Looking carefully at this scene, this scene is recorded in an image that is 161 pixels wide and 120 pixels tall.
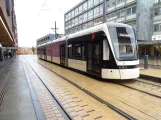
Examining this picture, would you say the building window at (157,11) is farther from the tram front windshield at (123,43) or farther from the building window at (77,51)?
the tram front windshield at (123,43)

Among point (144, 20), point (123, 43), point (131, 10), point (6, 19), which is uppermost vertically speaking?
point (131, 10)

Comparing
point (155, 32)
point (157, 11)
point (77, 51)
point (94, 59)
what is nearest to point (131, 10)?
point (157, 11)

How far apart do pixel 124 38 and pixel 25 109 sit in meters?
6.09

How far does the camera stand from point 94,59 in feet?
33.8

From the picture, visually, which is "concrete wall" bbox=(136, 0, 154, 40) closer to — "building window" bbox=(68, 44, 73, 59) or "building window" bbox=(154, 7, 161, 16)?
"building window" bbox=(154, 7, 161, 16)

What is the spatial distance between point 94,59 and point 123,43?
2.06 meters

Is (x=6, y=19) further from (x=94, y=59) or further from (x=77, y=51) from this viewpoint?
(x=94, y=59)

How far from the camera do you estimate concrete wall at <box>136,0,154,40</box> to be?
34.0 m

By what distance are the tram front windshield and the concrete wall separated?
87.8ft

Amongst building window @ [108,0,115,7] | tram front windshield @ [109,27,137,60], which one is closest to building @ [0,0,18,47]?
tram front windshield @ [109,27,137,60]

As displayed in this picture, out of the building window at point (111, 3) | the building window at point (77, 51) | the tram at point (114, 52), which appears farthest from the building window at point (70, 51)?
the building window at point (111, 3)

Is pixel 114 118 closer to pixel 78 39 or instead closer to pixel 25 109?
pixel 25 109

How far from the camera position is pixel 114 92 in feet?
24.2

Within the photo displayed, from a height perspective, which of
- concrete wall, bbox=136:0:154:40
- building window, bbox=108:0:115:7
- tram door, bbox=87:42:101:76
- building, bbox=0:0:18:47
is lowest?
tram door, bbox=87:42:101:76
